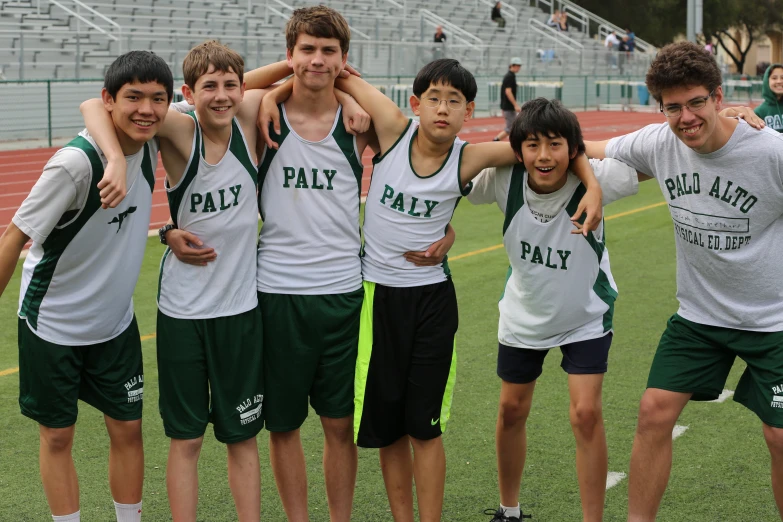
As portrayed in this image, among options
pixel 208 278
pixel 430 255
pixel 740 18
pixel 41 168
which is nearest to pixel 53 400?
pixel 208 278

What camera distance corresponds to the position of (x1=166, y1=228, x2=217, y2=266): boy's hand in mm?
3561

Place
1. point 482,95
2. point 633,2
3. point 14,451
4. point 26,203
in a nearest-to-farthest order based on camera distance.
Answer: point 26,203, point 14,451, point 482,95, point 633,2

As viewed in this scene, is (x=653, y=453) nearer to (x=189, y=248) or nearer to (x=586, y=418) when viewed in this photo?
(x=586, y=418)

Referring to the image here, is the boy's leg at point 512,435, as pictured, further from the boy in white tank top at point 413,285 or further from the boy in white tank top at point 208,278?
the boy in white tank top at point 208,278

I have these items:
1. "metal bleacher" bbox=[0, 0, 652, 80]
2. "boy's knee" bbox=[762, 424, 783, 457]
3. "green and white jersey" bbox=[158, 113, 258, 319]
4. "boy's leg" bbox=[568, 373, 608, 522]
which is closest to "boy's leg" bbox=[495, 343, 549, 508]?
"boy's leg" bbox=[568, 373, 608, 522]

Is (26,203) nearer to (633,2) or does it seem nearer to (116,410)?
(116,410)

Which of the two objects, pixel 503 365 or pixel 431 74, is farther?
pixel 503 365

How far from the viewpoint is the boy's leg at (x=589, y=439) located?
12.5 ft

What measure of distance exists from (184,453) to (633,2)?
54.6 meters

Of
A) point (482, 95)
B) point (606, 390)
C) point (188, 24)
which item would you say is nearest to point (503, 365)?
point (606, 390)

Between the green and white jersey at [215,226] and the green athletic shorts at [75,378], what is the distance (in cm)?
28

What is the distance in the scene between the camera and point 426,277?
3.76 m

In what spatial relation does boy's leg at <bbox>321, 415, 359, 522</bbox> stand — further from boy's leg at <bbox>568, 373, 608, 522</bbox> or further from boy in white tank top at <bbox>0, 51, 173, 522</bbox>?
boy's leg at <bbox>568, 373, 608, 522</bbox>

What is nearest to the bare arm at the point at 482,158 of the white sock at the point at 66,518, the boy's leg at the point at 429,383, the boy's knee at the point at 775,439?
the boy's leg at the point at 429,383
